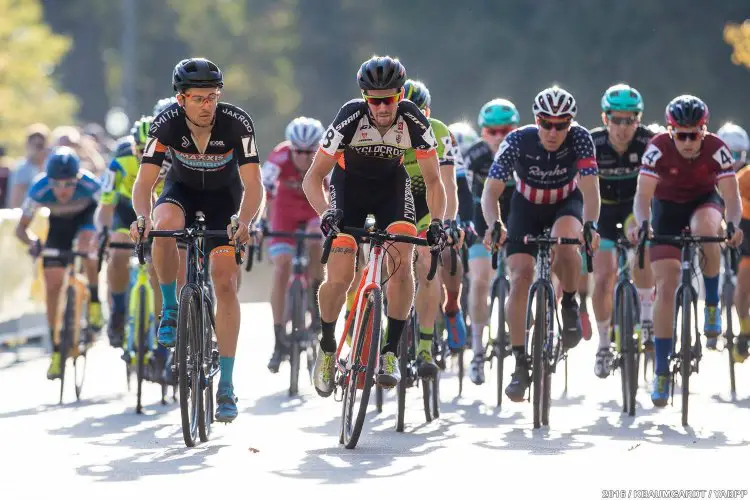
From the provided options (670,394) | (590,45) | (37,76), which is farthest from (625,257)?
(37,76)

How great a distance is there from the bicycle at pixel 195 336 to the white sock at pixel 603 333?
4.37 m

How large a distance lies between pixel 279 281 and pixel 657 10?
34863 millimetres

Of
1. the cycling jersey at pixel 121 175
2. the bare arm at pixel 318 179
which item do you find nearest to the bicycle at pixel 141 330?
the cycling jersey at pixel 121 175

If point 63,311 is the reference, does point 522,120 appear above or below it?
above

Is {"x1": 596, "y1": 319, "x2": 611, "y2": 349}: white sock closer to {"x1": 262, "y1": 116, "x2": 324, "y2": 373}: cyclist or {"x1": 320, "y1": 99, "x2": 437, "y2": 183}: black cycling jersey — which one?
{"x1": 262, "y1": 116, "x2": 324, "y2": 373}: cyclist

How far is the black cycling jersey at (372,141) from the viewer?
10625 millimetres

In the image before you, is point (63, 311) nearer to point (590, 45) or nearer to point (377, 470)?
point (377, 470)

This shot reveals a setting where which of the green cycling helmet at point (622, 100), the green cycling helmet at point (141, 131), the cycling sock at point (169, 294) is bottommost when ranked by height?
the cycling sock at point (169, 294)

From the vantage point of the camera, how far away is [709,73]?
46875mm

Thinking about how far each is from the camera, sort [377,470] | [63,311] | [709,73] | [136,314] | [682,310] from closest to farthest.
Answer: [377,470] < [682,310] < [136,314] < [63,311] < [709,73]

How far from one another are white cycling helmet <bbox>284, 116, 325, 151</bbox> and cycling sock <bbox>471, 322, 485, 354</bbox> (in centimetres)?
208

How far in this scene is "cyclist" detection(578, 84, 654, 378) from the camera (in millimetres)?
14242

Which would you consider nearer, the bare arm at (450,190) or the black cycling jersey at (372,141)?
the black cycling jersey at (372,141)

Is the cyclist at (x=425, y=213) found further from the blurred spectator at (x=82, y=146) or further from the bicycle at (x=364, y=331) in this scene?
the blurred spectator at (x=82, y=146)
